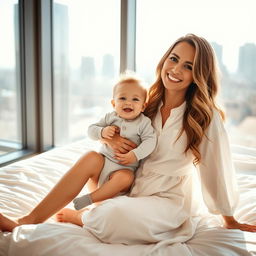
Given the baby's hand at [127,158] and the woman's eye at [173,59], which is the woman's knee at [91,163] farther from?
the woman's eye at [173,59]

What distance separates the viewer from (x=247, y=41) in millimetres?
2568

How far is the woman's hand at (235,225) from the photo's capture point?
4.98ft

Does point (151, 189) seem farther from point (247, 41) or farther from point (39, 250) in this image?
point (247, 41)

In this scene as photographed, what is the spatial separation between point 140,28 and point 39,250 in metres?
2.19

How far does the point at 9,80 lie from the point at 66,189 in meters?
1.65

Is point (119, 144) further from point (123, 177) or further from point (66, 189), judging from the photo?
point (66, 189)

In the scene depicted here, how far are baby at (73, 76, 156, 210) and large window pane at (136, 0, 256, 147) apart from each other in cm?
118

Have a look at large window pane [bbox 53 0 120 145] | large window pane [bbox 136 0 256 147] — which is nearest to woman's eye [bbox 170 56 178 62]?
large window pane [bbox 136 0 256 147]

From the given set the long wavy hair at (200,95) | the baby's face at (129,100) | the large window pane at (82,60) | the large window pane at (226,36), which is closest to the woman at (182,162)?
the long wavy hair at (200,95)

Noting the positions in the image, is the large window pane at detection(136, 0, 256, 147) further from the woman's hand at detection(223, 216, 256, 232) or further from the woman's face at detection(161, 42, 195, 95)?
the woman's hand at detection(223, 216, 256, 232)

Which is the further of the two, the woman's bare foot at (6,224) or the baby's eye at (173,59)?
the baby's eye at (173,59)

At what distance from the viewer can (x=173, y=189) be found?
1.61 meters

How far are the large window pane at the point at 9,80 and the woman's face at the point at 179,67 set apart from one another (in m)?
1.65

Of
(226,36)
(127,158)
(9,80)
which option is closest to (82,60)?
(9,80)
